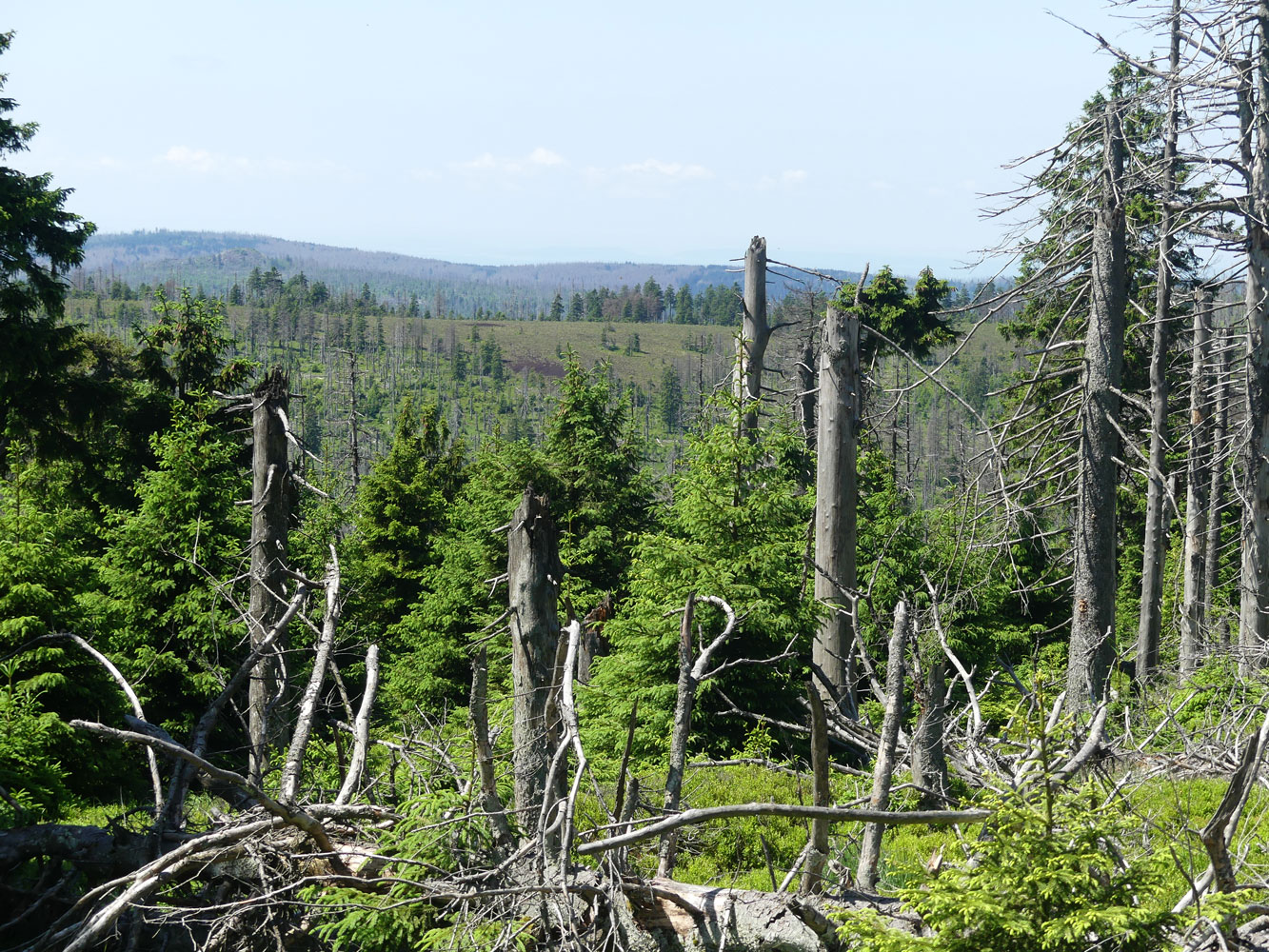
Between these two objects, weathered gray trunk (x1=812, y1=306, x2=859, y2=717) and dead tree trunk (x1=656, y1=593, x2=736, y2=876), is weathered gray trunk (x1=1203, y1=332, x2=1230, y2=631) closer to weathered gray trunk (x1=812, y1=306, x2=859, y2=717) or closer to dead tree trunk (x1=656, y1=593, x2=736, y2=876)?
weathered gray trunk (x1=812, y1=306, x2=859, y2=717)

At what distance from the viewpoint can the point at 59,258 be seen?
16.4 m

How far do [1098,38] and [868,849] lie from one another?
8294 mm

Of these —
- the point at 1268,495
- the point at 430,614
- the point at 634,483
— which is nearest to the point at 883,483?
the point at 634,483

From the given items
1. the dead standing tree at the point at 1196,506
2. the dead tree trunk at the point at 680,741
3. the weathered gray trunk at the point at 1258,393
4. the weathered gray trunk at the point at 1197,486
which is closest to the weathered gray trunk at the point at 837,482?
the weathered gray trunk at the point at 1258,393

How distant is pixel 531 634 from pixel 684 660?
94 centimetres

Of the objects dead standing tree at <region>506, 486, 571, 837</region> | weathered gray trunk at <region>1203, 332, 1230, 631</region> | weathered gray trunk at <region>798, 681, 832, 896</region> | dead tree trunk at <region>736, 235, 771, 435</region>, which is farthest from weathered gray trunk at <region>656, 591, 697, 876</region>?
weathered gray trunk at <region>1203, 332, 1230, 631</region>

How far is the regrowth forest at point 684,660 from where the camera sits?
4.21 m

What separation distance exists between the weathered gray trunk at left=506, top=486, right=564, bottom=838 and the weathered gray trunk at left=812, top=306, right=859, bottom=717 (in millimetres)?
5498

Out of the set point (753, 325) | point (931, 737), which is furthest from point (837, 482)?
point (931, 737)

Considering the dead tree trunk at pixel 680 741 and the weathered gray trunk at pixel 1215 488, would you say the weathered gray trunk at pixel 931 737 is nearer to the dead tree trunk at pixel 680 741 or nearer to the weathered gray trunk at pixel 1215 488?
the dead tree trunk at pixel 680 741

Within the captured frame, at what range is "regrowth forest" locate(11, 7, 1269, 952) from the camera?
4207 millimetres

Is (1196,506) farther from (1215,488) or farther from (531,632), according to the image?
(531,632)

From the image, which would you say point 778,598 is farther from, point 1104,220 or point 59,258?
point 59,258

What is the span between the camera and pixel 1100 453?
8633 millimetres
